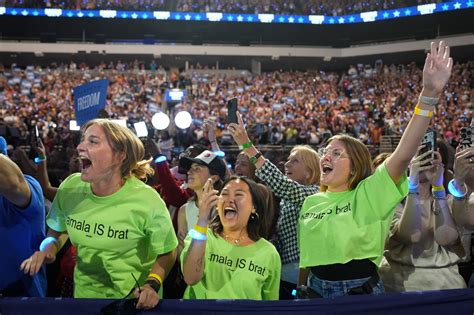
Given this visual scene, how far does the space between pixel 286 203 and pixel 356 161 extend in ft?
3.59

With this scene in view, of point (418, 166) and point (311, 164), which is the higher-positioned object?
point (418, 166)

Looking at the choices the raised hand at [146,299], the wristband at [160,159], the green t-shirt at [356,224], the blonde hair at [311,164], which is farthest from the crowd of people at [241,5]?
the raised hand at [146,299]

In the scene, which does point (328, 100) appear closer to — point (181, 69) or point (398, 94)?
point (398, 94)

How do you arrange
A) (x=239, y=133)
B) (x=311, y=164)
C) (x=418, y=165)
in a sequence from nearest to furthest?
(x=418, y=165) → (x=239, y=133) → (x=311, y=164)

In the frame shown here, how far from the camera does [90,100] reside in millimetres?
6359

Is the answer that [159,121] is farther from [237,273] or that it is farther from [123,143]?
[237,273]

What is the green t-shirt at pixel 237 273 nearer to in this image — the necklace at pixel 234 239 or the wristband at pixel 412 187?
the necklace at pixel 234 239

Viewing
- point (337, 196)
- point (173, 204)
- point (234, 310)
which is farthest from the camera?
point (173, 204)

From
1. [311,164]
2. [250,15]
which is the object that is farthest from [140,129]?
[250,15]

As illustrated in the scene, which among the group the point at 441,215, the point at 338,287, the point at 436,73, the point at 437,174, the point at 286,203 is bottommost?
the point at 338,287

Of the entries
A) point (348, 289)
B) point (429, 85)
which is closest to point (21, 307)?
point (348, 289)

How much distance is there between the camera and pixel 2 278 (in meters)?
2.84

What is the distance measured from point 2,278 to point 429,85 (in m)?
2.16

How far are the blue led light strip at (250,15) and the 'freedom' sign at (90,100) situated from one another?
25.1m
